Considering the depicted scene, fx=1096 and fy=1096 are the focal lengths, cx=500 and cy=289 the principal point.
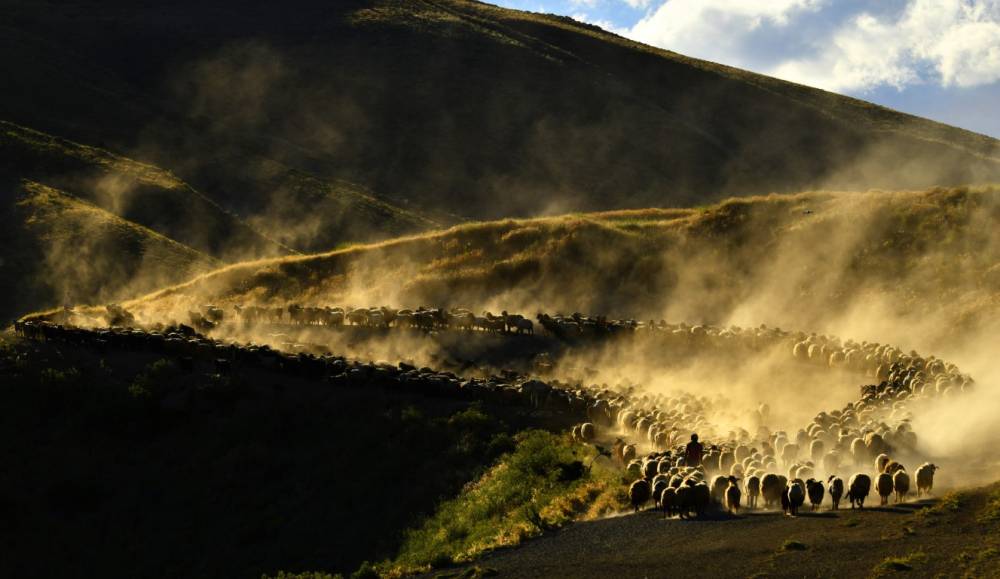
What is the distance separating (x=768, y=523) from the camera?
75.5ft

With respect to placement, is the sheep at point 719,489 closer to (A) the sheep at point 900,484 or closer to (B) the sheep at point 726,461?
(B) the sheep at point 726,461

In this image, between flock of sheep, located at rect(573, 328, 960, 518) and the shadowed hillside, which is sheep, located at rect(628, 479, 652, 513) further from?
the shadowed hillside

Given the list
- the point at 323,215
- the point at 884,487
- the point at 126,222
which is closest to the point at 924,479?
the point at 884,487

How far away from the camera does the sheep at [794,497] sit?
23453 millimetres

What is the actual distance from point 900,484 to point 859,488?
0.95m

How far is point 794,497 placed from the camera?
23.4 m

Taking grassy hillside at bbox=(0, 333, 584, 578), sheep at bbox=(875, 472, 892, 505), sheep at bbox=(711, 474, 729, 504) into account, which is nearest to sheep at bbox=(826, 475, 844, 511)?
sheep at bbox=(875, 472, 892, 505)

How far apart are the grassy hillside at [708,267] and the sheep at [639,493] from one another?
93.9 ft

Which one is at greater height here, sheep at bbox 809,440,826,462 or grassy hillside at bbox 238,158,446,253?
grassy hillside at bbox 238,158,446,253

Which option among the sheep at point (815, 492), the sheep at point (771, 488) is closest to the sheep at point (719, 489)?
the sheep at point (771, 488)

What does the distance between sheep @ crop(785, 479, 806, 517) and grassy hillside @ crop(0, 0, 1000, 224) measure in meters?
93.1

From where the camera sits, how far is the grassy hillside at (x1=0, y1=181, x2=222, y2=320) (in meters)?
80.9

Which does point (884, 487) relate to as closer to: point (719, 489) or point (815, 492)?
point (815, 492)

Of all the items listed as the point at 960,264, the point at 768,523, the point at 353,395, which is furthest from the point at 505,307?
the point at 768,523
